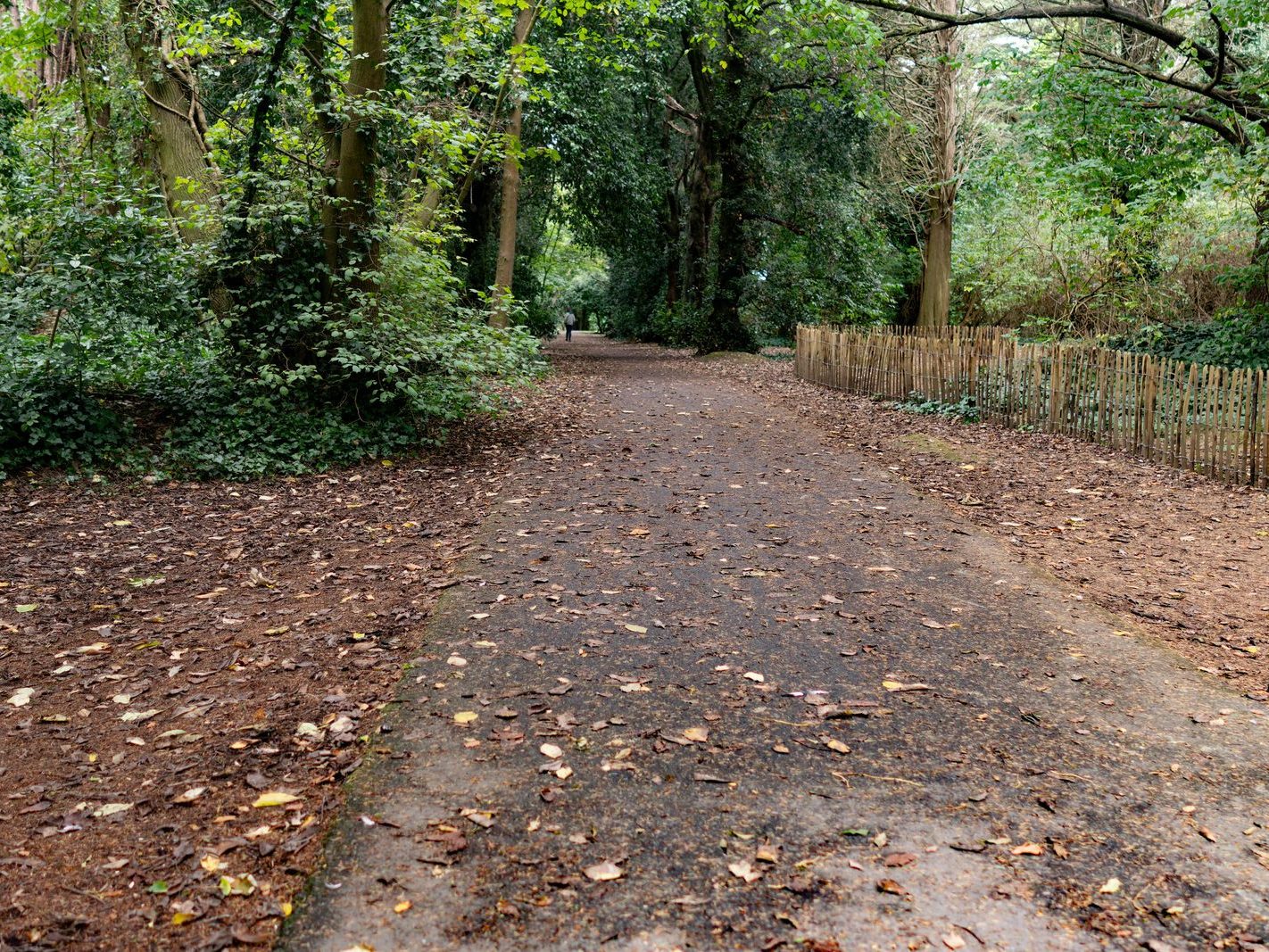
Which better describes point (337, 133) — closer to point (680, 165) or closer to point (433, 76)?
point (433, 76)

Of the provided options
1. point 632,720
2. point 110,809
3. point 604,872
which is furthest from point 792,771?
point 110,809

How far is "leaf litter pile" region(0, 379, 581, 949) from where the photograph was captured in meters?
2.96

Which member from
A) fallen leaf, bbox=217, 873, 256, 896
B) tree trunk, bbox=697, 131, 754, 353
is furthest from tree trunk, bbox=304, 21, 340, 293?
tree trunk, bbox=697, 131, 754, 353

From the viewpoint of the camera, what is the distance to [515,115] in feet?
57.7

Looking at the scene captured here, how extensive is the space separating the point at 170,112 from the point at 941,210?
1739cm

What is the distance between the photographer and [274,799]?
3.47 m

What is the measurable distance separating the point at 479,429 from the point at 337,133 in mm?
3602

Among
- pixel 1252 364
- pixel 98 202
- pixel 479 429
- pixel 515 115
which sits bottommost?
pixel 479 429

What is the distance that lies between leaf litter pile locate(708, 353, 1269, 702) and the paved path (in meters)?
0.44

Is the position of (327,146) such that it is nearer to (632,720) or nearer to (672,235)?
(632,720)

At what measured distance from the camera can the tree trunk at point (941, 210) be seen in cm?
2186

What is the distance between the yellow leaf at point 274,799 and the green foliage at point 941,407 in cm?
1100

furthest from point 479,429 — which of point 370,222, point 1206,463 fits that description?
point 1206,463

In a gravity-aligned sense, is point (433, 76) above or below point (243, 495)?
above
